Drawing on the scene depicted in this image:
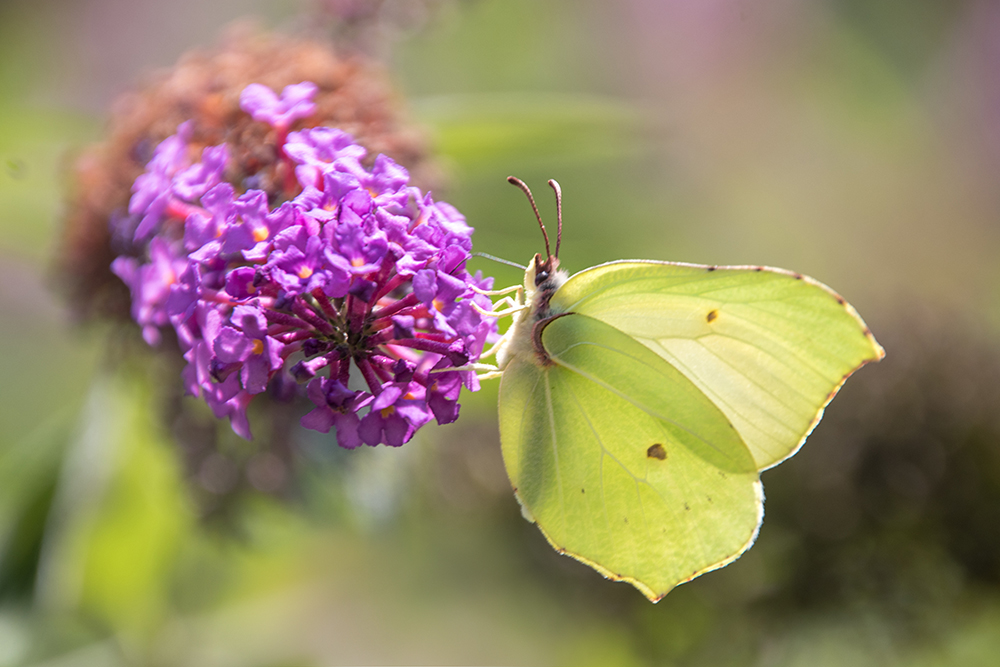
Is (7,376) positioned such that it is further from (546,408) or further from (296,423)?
(546,408)

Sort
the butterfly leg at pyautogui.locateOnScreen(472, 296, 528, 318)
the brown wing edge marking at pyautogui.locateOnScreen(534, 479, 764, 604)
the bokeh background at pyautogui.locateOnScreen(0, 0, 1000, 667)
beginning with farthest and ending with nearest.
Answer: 1. the bokeh background at pyautogui.locateOnScreen(0, 0, 1000, 667)
2. the brown wing edge marking at pyautogui.locateOnScreen(534, 479, 764, 604)
3. the butterfly leg at pyautogui.locateOnScreen(472, 296, 528, 318)

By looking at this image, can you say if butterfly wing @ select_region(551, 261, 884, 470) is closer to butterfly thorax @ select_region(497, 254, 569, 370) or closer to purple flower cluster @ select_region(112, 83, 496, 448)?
butterfly thorax @ select_region(497, 254, 569, 370)

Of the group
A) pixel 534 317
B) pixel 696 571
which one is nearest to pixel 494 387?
pixel 534 317

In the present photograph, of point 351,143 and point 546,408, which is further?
point 546,408

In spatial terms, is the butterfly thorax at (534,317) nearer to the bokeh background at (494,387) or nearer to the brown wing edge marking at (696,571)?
the brown wing edge marking at (696,571)

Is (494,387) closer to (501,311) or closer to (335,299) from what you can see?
(501,311)

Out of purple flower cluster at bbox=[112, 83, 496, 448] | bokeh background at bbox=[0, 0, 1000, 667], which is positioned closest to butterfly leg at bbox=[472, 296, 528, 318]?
purple flower cluster at bbox=[112, 83, 496, 448]

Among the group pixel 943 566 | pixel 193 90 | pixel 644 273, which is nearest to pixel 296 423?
pixel 193 90
